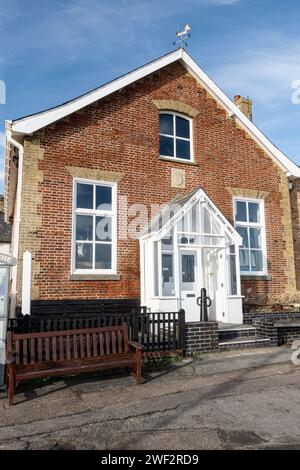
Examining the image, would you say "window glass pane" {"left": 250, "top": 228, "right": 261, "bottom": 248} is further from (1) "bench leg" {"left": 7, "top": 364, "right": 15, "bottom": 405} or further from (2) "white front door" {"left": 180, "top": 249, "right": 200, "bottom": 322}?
(1) "bench leg" {"left": 7, "top": 364, "right": 15, "bottom": 405}

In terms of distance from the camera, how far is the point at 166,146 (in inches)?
512

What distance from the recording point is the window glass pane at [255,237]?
543 inches

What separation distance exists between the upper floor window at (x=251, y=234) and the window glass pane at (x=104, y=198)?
4781 millimetres

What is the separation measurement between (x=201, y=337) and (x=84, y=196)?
5366 millimetres

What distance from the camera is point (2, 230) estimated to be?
3036cm

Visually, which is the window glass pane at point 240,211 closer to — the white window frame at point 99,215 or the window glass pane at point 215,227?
the window glass pane at point 215,227

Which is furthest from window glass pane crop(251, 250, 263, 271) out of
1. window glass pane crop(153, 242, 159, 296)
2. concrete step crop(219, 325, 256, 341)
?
window glass pane crop(153, 242, 159, 296)

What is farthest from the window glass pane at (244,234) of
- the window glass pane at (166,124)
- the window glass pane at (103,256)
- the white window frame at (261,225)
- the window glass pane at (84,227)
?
the window glass pane at (84,227)

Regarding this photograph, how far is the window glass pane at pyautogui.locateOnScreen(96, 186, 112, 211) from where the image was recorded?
37.9ft

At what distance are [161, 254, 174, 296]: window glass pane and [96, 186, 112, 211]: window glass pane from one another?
239cm

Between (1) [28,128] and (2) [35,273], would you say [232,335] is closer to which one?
(2) [35,273]

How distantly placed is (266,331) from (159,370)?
153 inches

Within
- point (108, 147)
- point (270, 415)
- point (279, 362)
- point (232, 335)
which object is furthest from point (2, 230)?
point (270, 415)

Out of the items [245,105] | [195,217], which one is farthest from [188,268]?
[245,105]
